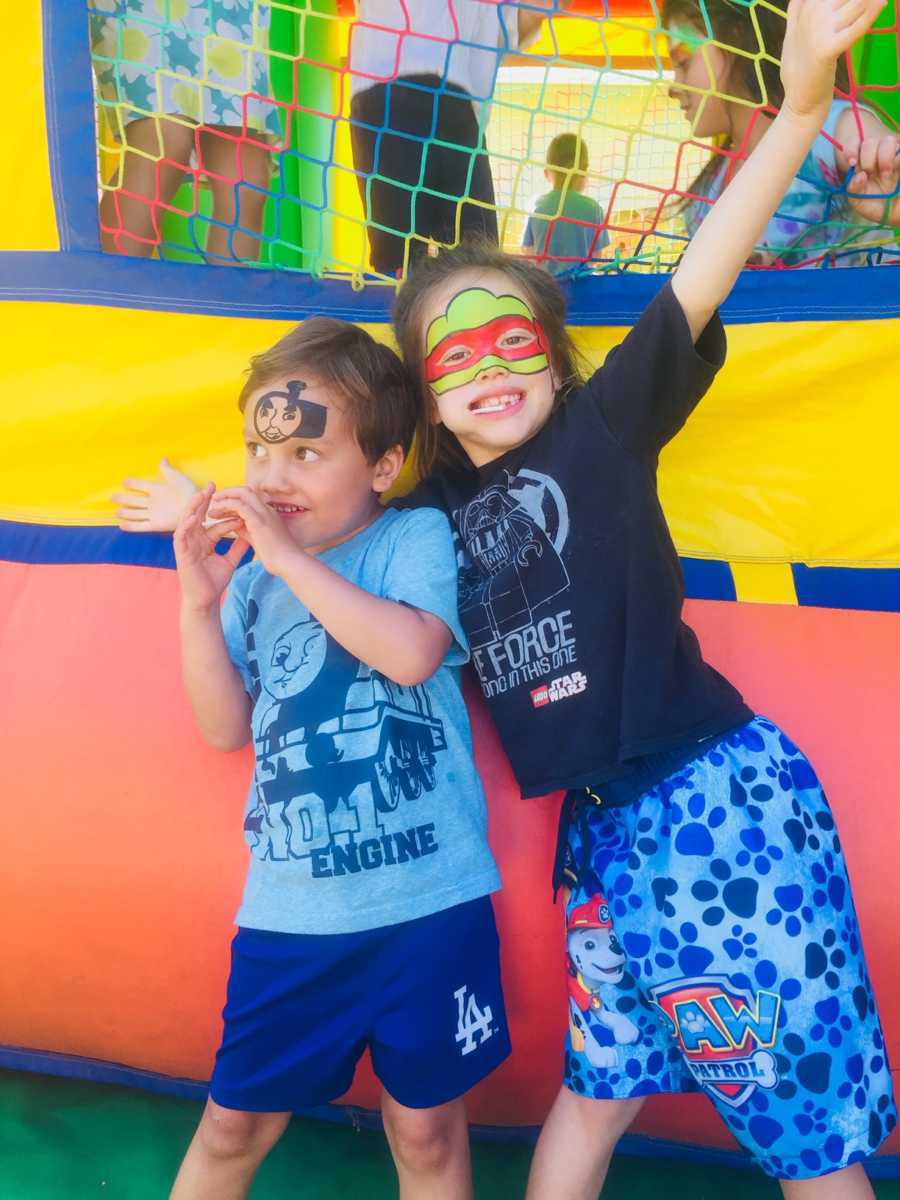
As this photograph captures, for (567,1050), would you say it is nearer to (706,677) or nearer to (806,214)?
(706,677)

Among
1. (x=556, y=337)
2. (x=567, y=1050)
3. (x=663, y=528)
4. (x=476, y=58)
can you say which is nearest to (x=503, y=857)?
(x=567, y=1050)

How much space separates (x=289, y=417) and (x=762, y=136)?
0.84 meters

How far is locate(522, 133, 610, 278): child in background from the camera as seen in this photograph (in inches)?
53.1

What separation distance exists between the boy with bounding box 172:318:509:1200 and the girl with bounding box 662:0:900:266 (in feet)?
2.19

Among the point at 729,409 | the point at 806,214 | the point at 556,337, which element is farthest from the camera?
the point at 806,214

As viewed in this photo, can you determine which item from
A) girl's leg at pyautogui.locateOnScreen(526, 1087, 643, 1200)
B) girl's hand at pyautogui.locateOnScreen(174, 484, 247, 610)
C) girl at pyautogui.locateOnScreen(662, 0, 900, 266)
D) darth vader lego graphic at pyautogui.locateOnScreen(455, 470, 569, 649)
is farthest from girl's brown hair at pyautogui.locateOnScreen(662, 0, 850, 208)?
girl's leg at pyautogui.locateOnScreen(526, 1087, 643, 1200)

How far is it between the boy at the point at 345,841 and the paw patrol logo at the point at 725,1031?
18 cm

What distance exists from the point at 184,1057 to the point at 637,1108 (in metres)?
0.50

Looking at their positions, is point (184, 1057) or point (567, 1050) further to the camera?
point (184, 1057)

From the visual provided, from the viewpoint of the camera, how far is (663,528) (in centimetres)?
107

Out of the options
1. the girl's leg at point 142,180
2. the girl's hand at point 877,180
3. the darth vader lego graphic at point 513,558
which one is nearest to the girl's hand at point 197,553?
Result: the darth vader lego graphic at point 513,558

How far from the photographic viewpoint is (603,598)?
1039 mm

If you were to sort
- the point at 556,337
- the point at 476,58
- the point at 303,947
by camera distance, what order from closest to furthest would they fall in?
the point at 303,947 < the point at 556,337 < the point at 476,58

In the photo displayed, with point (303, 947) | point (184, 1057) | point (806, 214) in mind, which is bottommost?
point (184, 1057)
